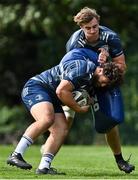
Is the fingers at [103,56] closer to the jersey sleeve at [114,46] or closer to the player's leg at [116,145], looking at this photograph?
the jersey sleeve at [114,46]

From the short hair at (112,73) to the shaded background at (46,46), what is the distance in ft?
45.9

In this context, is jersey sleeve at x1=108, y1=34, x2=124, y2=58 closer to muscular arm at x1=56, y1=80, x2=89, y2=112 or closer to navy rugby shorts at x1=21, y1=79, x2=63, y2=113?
navy rugby shorts at x1=21, y1=79, x2=63, y2=113

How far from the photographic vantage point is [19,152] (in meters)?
10.3

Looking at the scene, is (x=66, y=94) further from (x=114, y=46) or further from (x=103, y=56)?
(x=114, y=46)

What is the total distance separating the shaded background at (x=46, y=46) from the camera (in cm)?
2503

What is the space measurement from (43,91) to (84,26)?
2.98 feet

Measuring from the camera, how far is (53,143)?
33.8 ft

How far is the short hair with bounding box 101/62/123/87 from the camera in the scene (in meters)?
10.1

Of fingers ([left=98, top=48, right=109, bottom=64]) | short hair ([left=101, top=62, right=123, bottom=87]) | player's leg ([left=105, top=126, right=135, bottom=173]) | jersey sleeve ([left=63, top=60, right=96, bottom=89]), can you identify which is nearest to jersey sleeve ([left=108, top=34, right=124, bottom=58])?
fingers ([left=98, top=48, right=109, bottom=64])

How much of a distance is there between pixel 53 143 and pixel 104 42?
140cm

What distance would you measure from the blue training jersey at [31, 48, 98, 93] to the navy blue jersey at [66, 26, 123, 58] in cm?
24

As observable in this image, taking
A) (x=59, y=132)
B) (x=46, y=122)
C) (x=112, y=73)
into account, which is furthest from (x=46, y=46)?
(x=112, y=73)

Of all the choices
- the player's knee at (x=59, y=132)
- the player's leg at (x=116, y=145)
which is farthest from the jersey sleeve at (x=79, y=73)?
the player's leg at (x=116, y=145)

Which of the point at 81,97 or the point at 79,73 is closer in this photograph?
the point at 79,73
